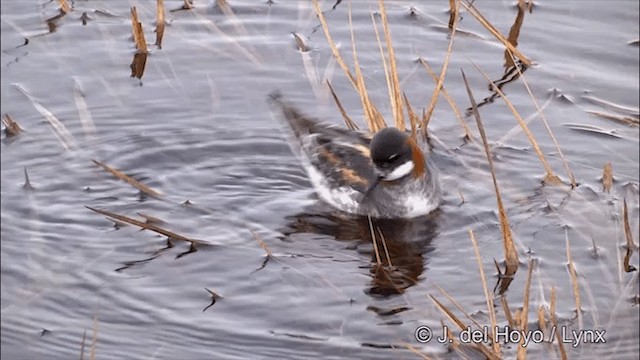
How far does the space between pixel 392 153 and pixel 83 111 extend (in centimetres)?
216

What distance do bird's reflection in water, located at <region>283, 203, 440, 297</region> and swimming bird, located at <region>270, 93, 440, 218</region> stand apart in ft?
0.25

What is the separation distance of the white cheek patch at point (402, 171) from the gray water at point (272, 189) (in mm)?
292

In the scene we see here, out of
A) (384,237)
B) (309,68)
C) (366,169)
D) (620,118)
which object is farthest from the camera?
(309,68)

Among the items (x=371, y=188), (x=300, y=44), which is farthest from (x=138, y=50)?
(x=371, y=188)

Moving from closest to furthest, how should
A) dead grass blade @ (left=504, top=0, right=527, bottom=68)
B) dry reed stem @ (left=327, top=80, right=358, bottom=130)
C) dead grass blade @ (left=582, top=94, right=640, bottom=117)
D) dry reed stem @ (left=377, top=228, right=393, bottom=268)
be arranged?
dry reed stem @ (left=377, top=228, right=393, bottom=268) → dry reed stem @ (left=327, top=80, right=358, bottom=130) → dead grass blade @ (left=582, top=94, right=640, bottom=117) → dead grass blade @ (left=504, top=0, right=527, bottom=68)

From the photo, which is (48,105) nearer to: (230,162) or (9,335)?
(230,162)

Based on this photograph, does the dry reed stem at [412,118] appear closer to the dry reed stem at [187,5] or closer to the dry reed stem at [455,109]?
the dry reed stem at [455,109]

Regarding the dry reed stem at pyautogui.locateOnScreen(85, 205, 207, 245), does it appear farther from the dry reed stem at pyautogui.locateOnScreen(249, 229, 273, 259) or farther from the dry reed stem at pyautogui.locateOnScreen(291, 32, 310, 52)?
the dry reed stem at pyautogui.locateOnScreen(291, 32, 310, 52)

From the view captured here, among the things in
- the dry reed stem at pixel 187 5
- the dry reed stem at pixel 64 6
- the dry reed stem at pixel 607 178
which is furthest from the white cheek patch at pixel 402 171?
the dry reed stem at pixel 64 6

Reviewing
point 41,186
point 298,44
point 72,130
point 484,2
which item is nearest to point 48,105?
point 72,130

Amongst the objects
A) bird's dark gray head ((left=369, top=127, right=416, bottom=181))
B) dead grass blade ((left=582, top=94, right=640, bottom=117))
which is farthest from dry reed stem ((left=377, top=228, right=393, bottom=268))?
dead grass blade ((left=582, top=94, right=640, bottom=117))

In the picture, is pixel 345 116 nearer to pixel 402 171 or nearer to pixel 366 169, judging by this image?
pixel 366 169

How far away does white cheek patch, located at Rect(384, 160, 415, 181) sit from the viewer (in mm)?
7766

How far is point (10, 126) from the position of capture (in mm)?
8070
